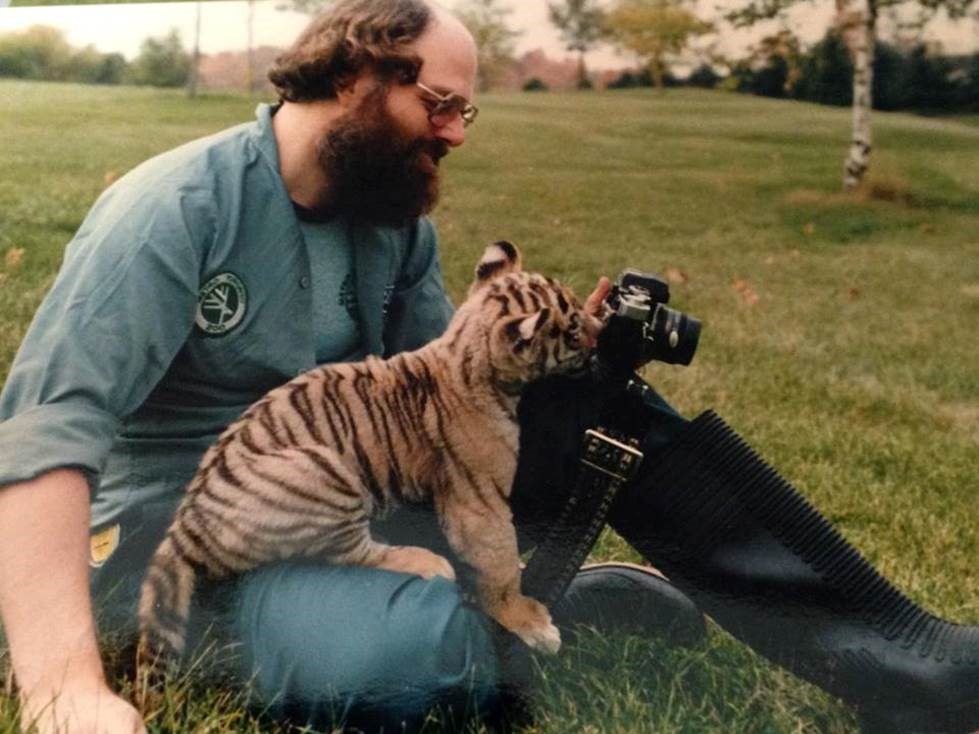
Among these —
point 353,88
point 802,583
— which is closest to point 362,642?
point 802,583

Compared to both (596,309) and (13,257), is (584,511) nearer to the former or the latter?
(596,309)

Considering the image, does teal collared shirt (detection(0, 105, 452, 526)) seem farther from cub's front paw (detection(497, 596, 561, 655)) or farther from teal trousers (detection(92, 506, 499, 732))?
cub's front paw (detection(497, 596, 561, 655))

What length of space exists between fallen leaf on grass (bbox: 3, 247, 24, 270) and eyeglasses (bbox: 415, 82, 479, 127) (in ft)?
2.02

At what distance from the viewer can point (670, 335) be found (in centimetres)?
136

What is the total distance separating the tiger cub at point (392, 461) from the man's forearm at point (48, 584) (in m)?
0.09

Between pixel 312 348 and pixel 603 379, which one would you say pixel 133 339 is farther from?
pixel 603 379

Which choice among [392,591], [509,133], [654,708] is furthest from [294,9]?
[654,708]

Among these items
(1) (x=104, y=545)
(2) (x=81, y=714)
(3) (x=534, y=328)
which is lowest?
(2) (x=81, y=714)

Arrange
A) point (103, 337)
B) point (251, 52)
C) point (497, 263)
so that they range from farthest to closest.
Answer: point (251, 52)
point (497, 263)
point (103, 337)

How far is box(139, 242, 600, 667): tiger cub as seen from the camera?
136 cm

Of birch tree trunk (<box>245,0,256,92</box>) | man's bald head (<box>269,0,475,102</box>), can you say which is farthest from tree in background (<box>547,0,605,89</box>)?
birch tree trunk (<box>245,0,256,92</box>)

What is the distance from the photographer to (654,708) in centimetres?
143

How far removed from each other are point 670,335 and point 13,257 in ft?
2.90

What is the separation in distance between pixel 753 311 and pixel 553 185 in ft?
0.93
